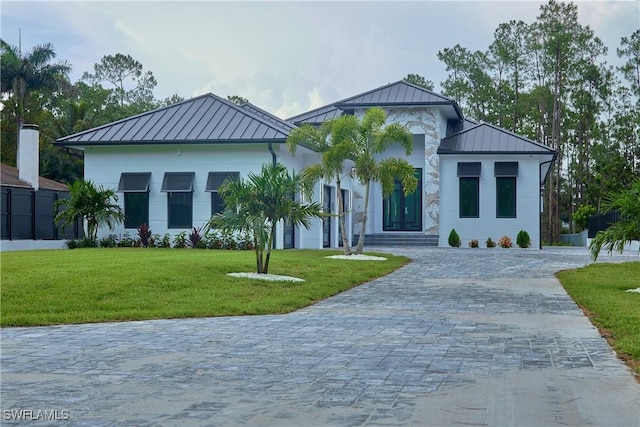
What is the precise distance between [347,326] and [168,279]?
209 inches

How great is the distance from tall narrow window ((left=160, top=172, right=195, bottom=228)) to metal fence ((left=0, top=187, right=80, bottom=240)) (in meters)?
5.72

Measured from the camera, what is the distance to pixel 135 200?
28.5 meters

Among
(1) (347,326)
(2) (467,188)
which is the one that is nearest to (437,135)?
(2) (467,188)

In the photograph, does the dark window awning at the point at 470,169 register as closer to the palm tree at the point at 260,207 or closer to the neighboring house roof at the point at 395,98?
the neighboring house roof at the point at 395,98

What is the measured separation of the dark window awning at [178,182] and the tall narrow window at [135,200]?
685 mm

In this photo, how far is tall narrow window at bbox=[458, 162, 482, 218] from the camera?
35.3 meters

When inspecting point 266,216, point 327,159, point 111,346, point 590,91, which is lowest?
point 111,346

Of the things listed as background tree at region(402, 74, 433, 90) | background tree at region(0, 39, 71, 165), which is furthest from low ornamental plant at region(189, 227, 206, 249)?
background tree at region(402, 74, 433, 90)

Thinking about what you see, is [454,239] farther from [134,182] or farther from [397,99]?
[134,182]

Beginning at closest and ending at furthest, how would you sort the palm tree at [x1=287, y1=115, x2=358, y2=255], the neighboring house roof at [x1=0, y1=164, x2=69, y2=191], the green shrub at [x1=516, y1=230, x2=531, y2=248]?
the palm tree at [x1=287, y1=115, x2=358, y2=255] → the neighboring house roof at [x1=0, y1=164, x2=69, y2=191] → the green shrub at [x1=516, y1=230, x2=531, y2=248]

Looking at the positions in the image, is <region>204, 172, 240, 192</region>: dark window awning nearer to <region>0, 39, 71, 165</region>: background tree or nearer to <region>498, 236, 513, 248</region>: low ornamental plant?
<region>498, 236, 513, 248</region>: low ornamental plant

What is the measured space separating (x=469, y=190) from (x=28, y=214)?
58.9ft

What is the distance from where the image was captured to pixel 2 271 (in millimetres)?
15109

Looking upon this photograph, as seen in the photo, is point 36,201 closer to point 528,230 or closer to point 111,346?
point 528,230
